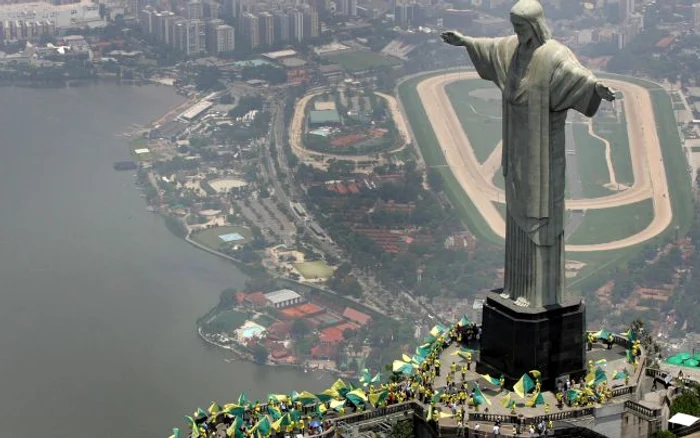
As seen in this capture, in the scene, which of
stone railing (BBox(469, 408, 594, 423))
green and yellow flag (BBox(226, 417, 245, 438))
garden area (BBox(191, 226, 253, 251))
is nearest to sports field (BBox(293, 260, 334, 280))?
garden area (BBox(191, 226, 253, 251))

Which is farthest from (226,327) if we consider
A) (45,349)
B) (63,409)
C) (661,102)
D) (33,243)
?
(661,102)

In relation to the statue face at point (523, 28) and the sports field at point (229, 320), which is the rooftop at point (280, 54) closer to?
the sports field at point (229, 320)

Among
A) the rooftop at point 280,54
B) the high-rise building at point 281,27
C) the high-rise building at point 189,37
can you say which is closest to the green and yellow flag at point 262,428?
the rooftop at point 280,54

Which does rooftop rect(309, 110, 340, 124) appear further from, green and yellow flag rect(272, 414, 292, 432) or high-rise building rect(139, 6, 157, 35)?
green and yellow flag rect(272, 414, 292, 432)

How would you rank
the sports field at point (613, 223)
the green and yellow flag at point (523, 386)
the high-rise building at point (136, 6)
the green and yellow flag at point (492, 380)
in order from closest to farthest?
the green and yellow flag at point (523, 386) < the green and yellow flag at point (492, 380) < the sports field at point (613, 223) < the high-rise building at point (136, 6)

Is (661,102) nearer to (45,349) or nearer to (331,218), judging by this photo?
(331,218)

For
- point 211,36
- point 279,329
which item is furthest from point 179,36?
point 279,329
